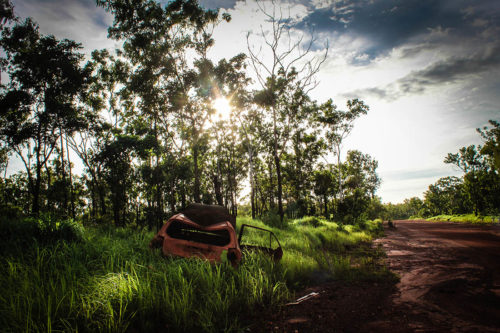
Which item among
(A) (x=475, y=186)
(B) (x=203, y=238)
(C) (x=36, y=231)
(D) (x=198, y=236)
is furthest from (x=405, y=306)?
(A) (x=475, y=186)

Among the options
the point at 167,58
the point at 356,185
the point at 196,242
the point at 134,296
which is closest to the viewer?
the point at 134,296

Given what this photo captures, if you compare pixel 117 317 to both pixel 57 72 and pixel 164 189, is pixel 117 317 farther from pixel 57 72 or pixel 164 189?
pixel 164 189

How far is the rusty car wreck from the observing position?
363cm

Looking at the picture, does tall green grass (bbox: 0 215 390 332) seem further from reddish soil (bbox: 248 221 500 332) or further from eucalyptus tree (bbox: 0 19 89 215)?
eucalyptus tree (bbox: 0 19 89 215)

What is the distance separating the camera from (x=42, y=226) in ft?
15.4

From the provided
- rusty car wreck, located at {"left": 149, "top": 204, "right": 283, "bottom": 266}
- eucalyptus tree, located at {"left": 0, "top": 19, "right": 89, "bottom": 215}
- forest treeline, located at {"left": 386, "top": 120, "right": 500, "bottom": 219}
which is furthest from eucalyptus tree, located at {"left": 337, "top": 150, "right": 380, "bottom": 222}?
eucalyptus tree, located at {"left": 0, "top": 19, "right": 89, "bottom": 215}

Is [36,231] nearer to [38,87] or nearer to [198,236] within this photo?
[198,236]

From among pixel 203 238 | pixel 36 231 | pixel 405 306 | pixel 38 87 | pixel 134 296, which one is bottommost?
pixel 405 306

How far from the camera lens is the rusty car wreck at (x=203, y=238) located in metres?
3.63

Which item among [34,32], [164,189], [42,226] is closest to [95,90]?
[34,32]

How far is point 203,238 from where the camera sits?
431cm

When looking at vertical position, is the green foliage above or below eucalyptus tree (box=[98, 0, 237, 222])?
below

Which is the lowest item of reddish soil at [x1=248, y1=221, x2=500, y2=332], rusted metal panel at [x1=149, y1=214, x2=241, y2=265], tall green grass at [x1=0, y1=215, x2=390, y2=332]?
reddish soil at [x1=248, y1=221, x2=500, y2=332]

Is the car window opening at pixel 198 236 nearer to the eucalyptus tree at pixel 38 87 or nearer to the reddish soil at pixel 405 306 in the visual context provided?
the reddish soil at pixel 405 306
